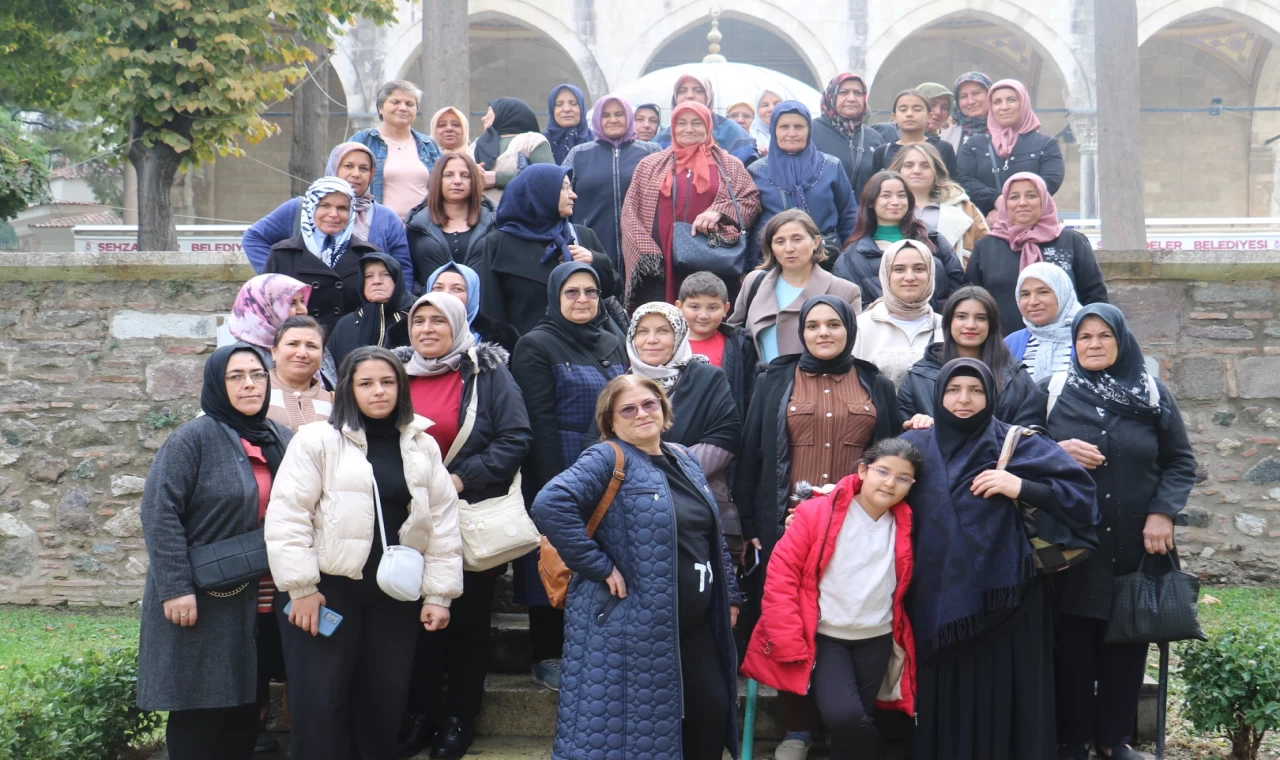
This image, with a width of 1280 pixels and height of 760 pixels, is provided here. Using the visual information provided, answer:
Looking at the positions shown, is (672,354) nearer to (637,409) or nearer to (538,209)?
(637,409)

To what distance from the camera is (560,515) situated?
12.4 ft

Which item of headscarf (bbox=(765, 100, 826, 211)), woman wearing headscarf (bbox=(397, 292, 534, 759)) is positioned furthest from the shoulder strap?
headscarf (bbox=(765, 100, 826, 211))

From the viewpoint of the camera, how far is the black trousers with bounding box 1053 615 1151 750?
4273mm

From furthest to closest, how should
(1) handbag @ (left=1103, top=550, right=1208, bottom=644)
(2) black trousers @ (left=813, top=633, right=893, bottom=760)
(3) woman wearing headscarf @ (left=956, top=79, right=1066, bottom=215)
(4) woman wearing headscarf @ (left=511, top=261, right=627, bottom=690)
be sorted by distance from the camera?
(3) woman wearing headscarf @ (left=956, top=79, right=1066, bottom=215) < (4) woman wearing headscarf @ (left=511, top=261, right=627, bottom=690) < (1) handbag @ (left=1103, top=550, right=1208, bottom=644) < (2) black trousers @ (left=813, top=633, right=893, bottom=760)

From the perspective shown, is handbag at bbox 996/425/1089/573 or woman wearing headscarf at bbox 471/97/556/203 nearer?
handbag at bbox 996/425/1089/573

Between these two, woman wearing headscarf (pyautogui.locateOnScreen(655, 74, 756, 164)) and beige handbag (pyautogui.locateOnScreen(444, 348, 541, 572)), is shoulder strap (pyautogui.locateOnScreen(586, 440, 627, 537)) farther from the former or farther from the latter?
woman wearing headscarf (pyautogui.locateOnScreen(655, 74, 756, 164))

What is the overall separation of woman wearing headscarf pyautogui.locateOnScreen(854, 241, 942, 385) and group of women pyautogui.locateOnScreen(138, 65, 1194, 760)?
0.01 m

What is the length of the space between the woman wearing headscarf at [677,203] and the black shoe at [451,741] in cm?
223

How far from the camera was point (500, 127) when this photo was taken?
6.83 metres

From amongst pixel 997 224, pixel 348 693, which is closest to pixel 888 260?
pixel 997 224

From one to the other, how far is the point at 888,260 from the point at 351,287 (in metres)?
2.26

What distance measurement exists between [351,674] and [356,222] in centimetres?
229

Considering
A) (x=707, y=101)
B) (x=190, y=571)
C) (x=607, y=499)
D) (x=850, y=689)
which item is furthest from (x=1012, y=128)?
(x=190, y=571)

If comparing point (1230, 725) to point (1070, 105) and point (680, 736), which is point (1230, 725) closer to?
point (680, 736)
